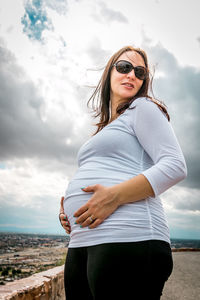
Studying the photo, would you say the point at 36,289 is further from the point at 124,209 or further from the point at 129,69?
the point at 129,69

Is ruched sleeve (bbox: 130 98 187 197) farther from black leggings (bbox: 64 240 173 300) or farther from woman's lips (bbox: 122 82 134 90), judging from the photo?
woman's lips (bbox: 122 82 134 90)

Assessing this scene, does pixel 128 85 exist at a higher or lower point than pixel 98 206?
higher

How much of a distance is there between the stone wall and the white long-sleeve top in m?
1.08

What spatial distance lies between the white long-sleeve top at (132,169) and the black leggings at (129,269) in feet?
0.11

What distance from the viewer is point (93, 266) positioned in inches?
38.2

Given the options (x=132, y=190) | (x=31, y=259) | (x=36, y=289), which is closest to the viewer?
(x=132, y=190)

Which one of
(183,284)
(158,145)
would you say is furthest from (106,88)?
(183,284)

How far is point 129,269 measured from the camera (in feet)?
3.00

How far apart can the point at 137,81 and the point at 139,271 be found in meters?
1.24

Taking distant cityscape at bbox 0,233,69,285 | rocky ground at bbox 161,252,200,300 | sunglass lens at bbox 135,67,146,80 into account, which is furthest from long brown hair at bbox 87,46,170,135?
rocky ground at bbox 161,252,200,300

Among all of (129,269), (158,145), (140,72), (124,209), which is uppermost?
(140,72)

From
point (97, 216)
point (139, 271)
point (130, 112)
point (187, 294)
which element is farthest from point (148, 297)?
point (187, 294)

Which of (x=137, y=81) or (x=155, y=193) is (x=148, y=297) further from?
(x=137, y=81)

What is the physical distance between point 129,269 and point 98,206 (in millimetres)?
284
